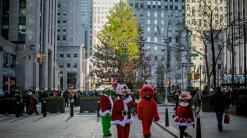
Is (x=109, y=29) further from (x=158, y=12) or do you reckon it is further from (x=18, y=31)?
(x=158, y=12)

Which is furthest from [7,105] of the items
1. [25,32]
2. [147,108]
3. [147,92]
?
[25,32]

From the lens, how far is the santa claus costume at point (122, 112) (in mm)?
13797

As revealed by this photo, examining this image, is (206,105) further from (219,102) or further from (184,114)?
(184,114)

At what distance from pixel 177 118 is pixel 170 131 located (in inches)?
113

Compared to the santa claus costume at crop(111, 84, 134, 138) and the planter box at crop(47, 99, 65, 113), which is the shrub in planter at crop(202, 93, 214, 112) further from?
the santa claus costume at crop(111, 84, 134, 138)

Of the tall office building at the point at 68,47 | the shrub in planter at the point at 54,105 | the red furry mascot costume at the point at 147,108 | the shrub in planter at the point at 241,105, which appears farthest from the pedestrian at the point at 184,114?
the tall office building at the point at 68,47

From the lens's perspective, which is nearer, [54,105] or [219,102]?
[219,102]

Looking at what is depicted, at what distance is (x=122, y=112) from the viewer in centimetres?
1391

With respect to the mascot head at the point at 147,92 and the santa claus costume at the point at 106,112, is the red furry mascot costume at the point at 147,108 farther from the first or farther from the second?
the santa claus costume at the point at 106,112

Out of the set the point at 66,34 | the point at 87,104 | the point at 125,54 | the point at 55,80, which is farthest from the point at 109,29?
the point at 66,34

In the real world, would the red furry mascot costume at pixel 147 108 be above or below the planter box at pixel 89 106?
above

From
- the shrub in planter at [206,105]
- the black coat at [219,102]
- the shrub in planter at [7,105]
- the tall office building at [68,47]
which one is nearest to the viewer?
the black coat at [219,102]

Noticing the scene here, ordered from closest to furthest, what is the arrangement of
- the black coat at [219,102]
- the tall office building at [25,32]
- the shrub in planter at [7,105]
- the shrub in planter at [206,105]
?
the black coat at [219,102], the shrub in planter at [7,105], the shrub in planter at [206,105], the tall office building at [25,32]

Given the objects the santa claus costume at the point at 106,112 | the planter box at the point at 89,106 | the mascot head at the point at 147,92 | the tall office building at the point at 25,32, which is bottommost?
the planter box at the point at 89,106
